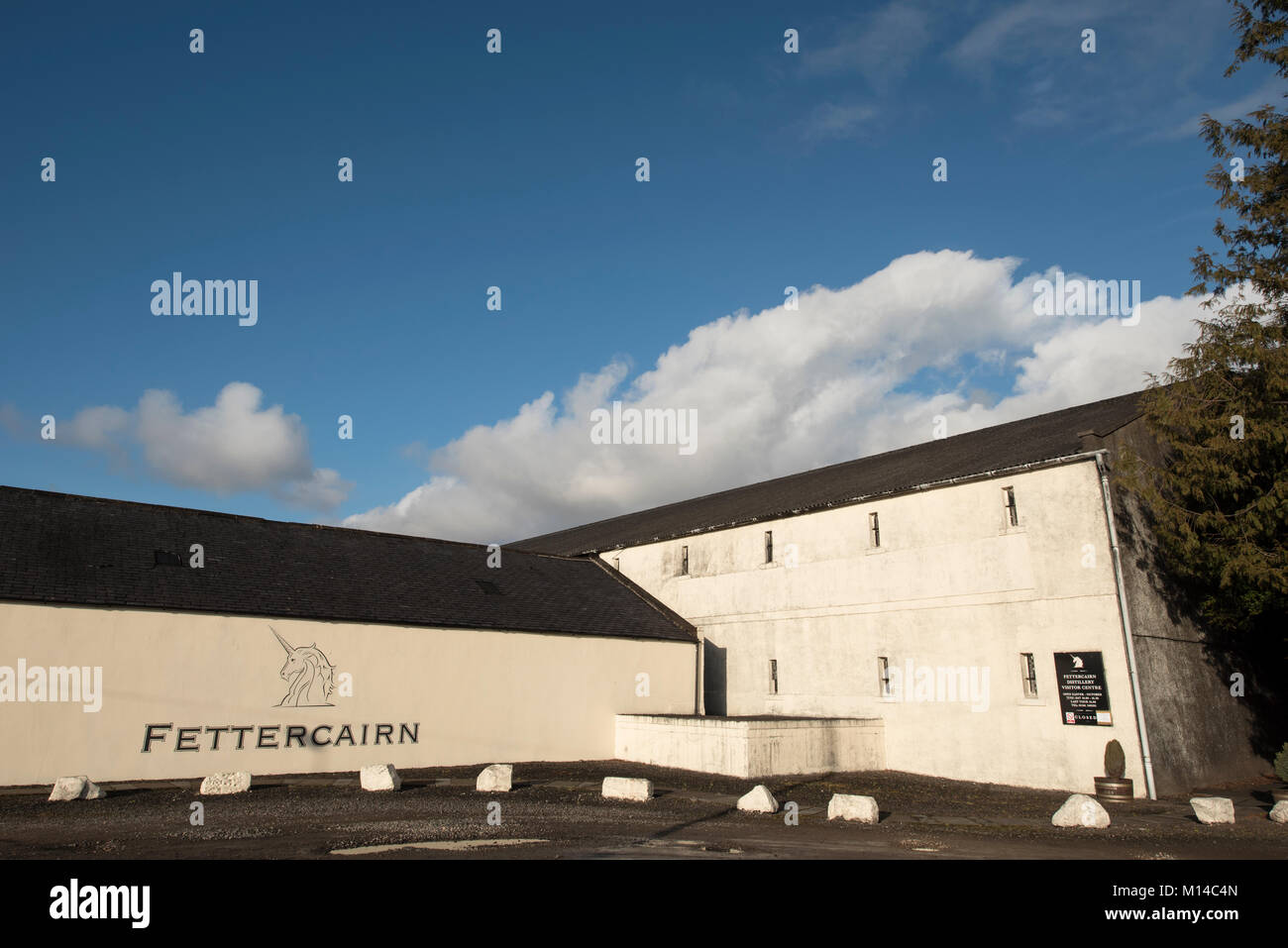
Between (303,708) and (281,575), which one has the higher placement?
(281,575)

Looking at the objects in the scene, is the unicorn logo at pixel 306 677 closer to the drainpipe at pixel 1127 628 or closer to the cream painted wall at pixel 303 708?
the cream painted wall at pixel 303 708

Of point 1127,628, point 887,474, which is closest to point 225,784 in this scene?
point 1127,628

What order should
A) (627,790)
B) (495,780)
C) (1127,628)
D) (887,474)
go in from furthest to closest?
(887,474) < (1127,628) < (495,780) < (627,790)

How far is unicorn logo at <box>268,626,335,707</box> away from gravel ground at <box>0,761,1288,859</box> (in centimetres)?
189

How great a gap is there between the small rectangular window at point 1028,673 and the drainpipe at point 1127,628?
7.30 feet

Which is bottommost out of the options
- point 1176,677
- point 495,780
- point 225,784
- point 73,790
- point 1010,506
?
point 495,780

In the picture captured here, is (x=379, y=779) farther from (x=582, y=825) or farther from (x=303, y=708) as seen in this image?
(x=582, y=825)

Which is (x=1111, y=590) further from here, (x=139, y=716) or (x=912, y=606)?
(x=139, y=716)

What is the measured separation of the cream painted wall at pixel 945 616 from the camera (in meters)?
19.1

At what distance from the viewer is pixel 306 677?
2020 cm

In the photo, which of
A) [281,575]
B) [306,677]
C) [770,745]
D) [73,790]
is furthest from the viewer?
[281,575]

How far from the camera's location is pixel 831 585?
24.8 m

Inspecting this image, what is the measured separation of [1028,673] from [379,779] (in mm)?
15454

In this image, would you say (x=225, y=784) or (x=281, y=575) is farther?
(x=281, y=575)
